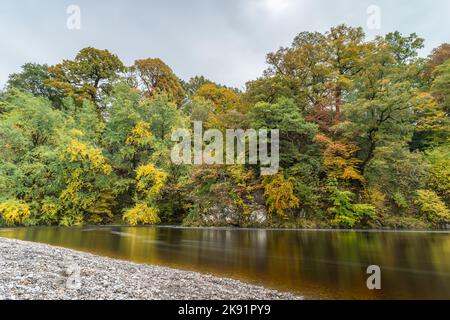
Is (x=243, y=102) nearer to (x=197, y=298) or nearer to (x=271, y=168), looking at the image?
(x=271, y=168)

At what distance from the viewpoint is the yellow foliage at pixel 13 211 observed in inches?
796

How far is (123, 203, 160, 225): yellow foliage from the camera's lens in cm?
2270

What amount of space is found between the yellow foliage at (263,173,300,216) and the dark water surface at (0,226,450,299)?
13.9ft

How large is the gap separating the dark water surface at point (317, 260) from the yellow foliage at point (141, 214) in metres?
8.33

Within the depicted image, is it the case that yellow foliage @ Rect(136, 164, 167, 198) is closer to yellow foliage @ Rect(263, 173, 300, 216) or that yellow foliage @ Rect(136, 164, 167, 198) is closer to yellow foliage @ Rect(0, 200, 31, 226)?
yellow foliage @ Rect(0, 200, 31, 226)

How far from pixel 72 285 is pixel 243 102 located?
21411mm

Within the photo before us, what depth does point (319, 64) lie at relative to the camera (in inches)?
942

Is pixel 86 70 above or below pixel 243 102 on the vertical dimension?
above

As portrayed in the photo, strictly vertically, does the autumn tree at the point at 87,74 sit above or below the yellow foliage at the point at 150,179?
above

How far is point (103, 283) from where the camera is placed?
6.04 meters
